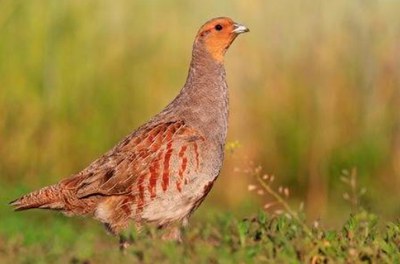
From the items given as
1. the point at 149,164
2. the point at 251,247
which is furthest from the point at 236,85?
the point at 251,247

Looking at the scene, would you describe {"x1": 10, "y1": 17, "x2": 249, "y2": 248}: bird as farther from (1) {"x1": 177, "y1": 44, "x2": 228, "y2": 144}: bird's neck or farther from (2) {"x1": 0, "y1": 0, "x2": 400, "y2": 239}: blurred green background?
(2) {"x1": 0, "y1": 0, "x2": 400, "y2": 239}: blurred green background

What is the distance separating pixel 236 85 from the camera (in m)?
9.67

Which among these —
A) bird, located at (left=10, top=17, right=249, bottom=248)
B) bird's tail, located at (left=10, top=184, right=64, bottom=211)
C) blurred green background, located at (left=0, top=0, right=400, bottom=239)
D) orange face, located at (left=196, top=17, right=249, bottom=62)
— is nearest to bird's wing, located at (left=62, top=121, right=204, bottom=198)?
bird, located at (left=10, top=17, right=249, bottom=248)

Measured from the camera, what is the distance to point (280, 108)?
958 centimetres

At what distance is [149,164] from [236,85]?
11.6ft

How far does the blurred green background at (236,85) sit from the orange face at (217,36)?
2582 mm

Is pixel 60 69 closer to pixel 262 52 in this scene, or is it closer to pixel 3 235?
pixel 262 52

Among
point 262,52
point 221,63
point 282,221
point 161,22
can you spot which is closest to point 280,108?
point 262,52

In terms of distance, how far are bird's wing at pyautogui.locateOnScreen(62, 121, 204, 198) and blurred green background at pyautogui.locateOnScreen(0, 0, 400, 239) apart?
2.90 metres

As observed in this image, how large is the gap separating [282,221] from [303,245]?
0.49m

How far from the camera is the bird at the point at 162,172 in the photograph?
6.08m

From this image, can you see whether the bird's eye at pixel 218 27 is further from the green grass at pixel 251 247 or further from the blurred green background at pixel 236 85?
the blurred green background at pixel 236 85

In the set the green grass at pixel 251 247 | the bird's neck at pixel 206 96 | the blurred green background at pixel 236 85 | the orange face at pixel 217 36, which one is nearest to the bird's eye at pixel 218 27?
the orange face at pixel 217 36

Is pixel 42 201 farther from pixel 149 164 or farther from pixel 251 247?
pixel 251 247
